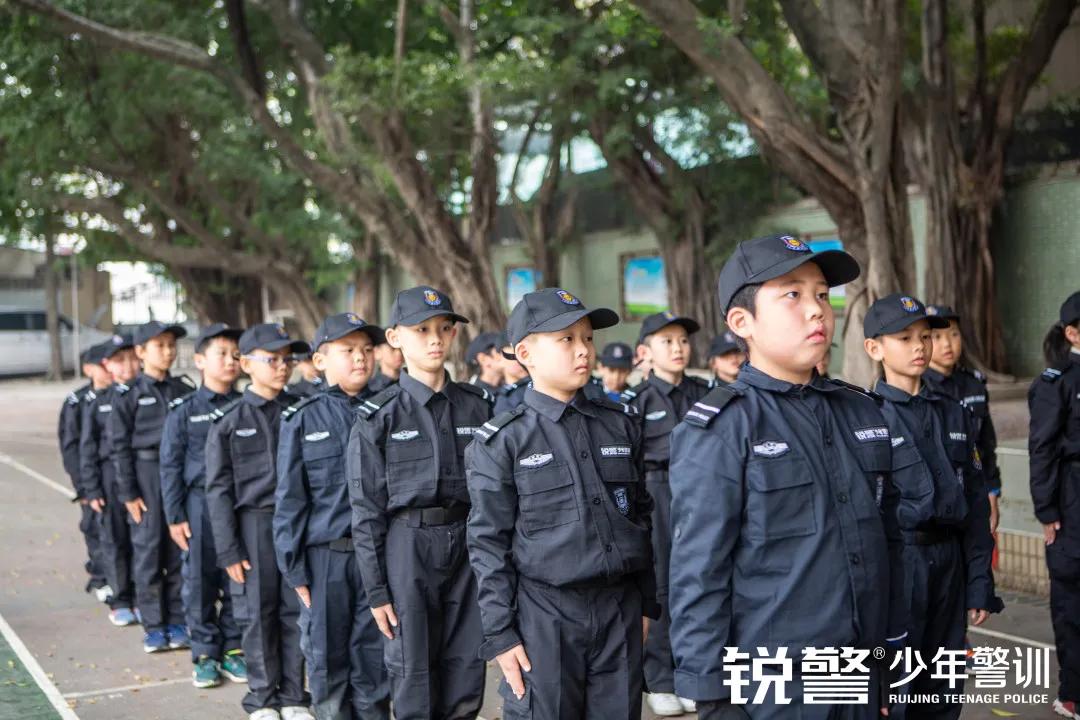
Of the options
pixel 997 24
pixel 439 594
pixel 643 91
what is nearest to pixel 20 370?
pixel 643 91

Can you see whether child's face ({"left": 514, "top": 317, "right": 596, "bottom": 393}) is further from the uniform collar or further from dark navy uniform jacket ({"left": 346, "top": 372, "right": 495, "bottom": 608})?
dark navy uniform jacket ({"left": 346, "top": 372, "right": 495, "bottom": 608})

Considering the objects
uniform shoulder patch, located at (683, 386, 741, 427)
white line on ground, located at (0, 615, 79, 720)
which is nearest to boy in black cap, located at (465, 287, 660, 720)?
uniform shoulder patch, located at (683, 386, 741, 427)

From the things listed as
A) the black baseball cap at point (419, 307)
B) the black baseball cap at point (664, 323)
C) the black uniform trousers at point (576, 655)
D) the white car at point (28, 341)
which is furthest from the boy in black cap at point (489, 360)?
the white car at point (28, 341)

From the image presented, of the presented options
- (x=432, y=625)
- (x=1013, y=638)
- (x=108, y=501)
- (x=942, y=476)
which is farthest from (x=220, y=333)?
(x=1013, y=638)

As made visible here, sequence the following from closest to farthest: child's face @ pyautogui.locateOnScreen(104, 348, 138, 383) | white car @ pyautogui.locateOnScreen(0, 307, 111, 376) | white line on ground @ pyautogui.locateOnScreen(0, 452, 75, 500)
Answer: child's face @ pyautogui.locateOnScreen(104, 348, 138, 383)
white line on ground @ pyautogui.locateOnScreen(0, 452, 75, 500)
white car @ pyautogui.locateOnScreen(0, 307, 111, 376)

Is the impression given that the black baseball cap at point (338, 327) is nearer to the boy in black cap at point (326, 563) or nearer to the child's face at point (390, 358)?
the boy in black cap at point (326, 563)

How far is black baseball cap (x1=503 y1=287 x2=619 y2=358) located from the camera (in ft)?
12.7

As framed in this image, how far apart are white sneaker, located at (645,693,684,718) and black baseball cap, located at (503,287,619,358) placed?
2.51 metres

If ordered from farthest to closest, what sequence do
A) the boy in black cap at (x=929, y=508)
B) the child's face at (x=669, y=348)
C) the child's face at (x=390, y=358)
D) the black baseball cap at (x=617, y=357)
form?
1. the black baseball cap at (x=617, y=357)
2. the child's face at (x=390, y=358)
3. the child's face at (x=669, y=348)
4. the boy in black cap at (x=929, y=508)

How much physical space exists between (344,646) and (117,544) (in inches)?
144

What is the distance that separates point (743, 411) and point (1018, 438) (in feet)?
24.8

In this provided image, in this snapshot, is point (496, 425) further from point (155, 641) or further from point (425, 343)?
point (155, 641)

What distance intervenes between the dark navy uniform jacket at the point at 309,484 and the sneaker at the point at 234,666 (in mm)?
1693

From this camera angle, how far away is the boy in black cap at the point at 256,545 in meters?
5.74
